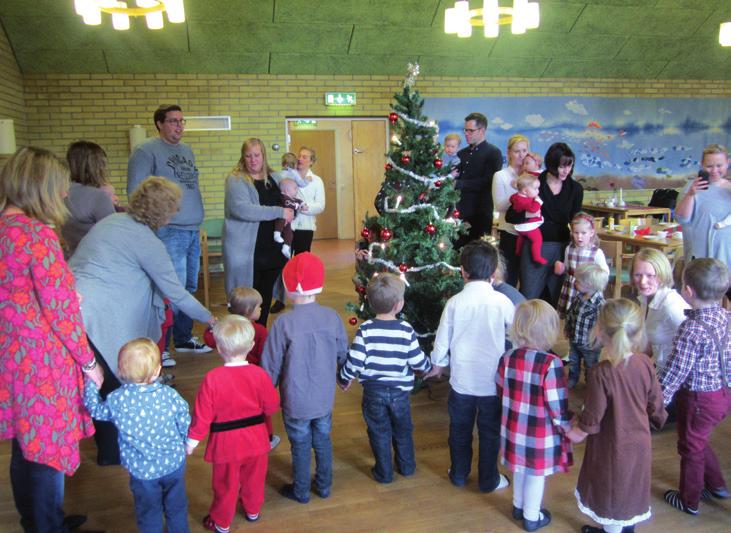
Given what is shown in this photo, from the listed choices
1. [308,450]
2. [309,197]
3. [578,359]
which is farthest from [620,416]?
[309,197]

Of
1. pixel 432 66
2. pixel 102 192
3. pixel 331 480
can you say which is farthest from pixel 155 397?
pixel 432 66

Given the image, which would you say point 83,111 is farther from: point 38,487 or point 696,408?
point 696,408

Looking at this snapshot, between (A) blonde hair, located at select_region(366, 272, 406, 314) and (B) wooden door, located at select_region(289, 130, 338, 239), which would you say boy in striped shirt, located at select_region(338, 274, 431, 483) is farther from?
(B) wooden door, located at select_region(289, 130, 338, 239)

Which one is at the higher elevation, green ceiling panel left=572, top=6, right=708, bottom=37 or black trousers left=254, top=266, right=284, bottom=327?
green ceiling panel left=572, top=6, right=708, bottom=37

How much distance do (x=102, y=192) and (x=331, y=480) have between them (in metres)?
2.09

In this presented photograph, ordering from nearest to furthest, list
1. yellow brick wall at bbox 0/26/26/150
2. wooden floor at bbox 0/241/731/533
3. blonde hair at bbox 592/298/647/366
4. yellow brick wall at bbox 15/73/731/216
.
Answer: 1. blonde hair at bbox 592/298/647/366
2. wooden floor at bbox 0/241/731/533
3. yellow brick wall at bbox 0/26/26/150
4. yellow brick wall at bbox 15/73/731/216

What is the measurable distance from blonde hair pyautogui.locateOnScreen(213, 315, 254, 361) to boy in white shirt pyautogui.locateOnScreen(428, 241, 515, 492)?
0.93 metres

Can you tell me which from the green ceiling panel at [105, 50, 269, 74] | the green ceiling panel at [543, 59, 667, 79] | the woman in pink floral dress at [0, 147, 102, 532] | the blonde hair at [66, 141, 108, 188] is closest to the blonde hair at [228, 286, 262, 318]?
the woman in pink floral dress at [0, 147, 102, 532]

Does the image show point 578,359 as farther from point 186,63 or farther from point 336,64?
point 186,63

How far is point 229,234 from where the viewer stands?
428 centimetres

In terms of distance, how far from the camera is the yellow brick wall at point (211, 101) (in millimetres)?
8328

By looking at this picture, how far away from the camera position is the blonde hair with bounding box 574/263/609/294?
12.1ft

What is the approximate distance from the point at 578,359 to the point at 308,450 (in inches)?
88.2

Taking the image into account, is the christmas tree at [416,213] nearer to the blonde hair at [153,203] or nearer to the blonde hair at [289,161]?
the blonde hair at [153,203]
